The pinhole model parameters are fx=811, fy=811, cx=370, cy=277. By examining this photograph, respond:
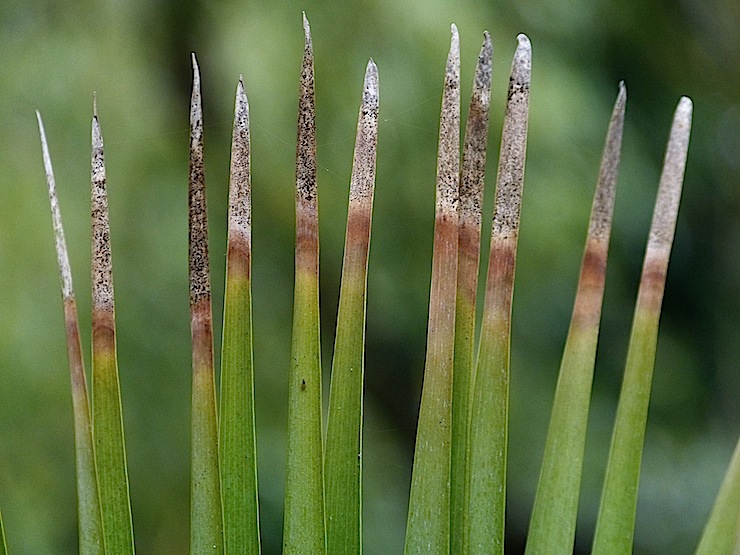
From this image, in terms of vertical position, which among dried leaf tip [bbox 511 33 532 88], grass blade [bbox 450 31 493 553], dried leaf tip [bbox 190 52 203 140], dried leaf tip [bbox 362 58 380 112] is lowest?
grass blade [bbox 450 31 493 553]

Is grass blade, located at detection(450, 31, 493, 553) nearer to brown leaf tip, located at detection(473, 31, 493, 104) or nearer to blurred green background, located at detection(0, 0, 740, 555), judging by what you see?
brown leaf tip, located at detection(473, 31, 493, 104)

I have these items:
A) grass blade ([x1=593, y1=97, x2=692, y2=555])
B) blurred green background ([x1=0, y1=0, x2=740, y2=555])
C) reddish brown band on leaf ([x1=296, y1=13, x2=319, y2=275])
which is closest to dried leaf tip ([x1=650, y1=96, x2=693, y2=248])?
grass blade ([x1=593, y1=97, x2=692, y2=555])

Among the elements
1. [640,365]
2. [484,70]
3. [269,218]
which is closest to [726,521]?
→ [640,365]

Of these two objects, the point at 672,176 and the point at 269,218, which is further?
the point at 269,218

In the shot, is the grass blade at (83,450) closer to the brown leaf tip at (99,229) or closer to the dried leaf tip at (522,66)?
the brown leaf tip at (99,229)

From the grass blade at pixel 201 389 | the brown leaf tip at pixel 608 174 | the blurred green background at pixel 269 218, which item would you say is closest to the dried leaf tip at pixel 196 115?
the grass blade at pixel 201 389

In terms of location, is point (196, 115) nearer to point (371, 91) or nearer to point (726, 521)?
point (371, 91)
